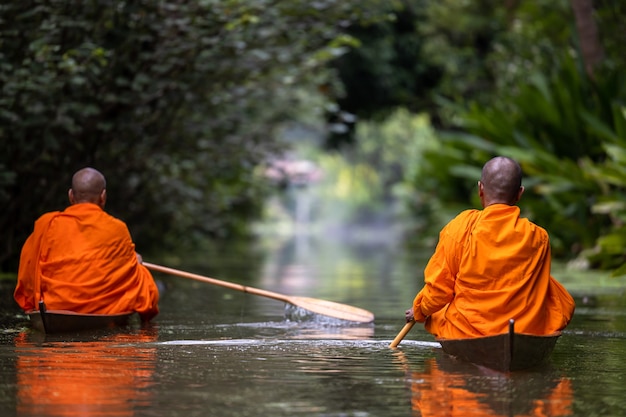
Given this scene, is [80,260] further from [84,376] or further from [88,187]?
[84,376]

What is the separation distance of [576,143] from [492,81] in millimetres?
10472

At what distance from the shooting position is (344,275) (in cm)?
1705

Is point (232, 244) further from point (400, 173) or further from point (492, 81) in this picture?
point (400, 173)

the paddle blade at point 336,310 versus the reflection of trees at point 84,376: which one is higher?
the reflection of trees at point 84,376

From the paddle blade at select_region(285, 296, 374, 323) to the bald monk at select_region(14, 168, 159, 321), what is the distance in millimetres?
1483

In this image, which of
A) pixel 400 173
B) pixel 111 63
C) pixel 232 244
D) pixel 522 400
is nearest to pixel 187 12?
pixel 111 63

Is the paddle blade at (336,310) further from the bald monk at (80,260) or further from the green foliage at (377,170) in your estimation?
the green foliage at (377,170)

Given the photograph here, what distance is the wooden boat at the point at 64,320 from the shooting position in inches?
319

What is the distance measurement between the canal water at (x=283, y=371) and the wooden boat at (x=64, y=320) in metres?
0.11

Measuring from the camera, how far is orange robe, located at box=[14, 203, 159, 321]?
850 cm

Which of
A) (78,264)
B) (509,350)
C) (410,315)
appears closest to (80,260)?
(78,264)

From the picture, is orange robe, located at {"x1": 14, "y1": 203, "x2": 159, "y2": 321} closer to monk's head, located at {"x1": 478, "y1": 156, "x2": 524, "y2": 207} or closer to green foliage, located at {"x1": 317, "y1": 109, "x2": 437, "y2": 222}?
monk's head, located at {"x1": 478, "y1": 156, "x2": 524, "y2": 207}

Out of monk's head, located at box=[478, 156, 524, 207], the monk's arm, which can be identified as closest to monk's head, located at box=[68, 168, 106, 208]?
the monk's arm

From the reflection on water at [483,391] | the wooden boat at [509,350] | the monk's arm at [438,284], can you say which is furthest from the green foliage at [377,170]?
the reflection on water at [483,391]
